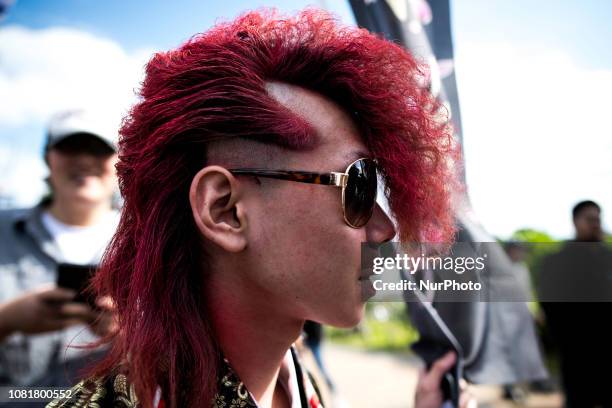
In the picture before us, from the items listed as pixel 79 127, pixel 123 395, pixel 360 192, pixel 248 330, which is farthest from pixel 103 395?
pixel 79 127

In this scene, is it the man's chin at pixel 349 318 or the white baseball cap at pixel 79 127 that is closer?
the man's chin at pixel 349 318

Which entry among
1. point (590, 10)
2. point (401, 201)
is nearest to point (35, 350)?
point (401, 201)

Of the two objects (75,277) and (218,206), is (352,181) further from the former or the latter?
(75,277)

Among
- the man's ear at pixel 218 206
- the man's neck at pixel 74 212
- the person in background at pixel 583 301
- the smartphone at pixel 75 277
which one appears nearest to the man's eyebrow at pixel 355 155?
the man's ear at pixel 218 206

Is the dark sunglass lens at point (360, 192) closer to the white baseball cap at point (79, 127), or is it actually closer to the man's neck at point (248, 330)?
the man's neck at point (248, 330)

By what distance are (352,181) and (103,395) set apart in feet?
2.38

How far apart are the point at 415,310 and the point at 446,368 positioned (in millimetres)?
204

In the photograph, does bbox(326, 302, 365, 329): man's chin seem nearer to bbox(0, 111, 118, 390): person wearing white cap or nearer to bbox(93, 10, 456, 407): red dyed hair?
bbox(93, 10, 456, 407): red dyed hair

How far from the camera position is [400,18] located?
73.5 inches

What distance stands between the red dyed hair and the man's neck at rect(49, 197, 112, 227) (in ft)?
3.71

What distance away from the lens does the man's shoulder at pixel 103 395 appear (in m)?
1.17

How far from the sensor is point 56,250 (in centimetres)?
230

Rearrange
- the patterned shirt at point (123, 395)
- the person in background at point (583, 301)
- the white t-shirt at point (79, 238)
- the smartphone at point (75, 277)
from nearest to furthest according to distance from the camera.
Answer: the patterned shirt at point (123, 395), the person in background at point (583, 301), the smartphone at point (75, 277), the white t-shirt at point (79, 238)

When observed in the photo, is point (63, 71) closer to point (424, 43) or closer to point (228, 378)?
point (424, 43)
